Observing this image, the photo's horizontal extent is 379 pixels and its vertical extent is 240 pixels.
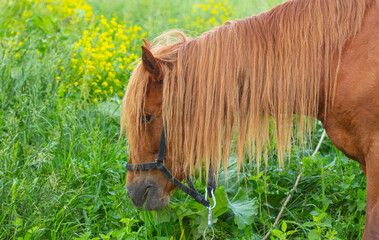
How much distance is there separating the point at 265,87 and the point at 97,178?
1557 mm

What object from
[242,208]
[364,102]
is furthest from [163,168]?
[364,102]

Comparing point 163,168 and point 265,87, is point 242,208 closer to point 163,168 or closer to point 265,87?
point 163,168

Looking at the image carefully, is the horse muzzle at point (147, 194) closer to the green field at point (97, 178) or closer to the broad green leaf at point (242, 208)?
the green field at point (97, 178)

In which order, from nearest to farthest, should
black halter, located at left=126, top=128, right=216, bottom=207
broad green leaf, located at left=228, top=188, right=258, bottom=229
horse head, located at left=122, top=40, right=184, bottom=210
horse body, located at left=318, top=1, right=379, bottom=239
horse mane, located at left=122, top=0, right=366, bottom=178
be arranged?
horse body, located at left=318, top=1, right=379, bottom=239 → horse mane, located at left=122, top=0, right=366, bottom=178 → horse head, located at left=122, top=40, right=184, bottom=210 → black halter, located at left=126, top=128, right=216, bottom=207 → broad green leaf, located at left=228, top=188, right=258, bottom=229

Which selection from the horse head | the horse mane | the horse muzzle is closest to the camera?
the horse mane

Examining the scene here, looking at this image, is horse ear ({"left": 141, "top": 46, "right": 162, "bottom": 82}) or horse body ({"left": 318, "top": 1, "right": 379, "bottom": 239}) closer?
horse body ({"left": 318, "top": 1, "right": 379, "bottom": 239})

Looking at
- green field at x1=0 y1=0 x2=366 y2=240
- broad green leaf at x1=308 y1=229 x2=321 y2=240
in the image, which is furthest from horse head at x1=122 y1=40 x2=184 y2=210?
broad green leaf at x1=308 y1=229 x2=321 y2=240

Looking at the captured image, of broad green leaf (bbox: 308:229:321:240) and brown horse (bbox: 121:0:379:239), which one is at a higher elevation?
brown horse (bbox: 121:0:379:239)

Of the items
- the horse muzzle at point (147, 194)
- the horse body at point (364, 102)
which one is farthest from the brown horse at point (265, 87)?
the horse muzzle at point (147, 194)

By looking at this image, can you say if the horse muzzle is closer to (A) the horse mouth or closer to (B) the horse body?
(A) the horse mouth

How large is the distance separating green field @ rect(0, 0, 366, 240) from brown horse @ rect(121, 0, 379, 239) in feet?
1.60

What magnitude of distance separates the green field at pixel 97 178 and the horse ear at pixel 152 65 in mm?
891

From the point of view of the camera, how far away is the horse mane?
81.0 inches

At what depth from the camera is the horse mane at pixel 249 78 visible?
206cm
